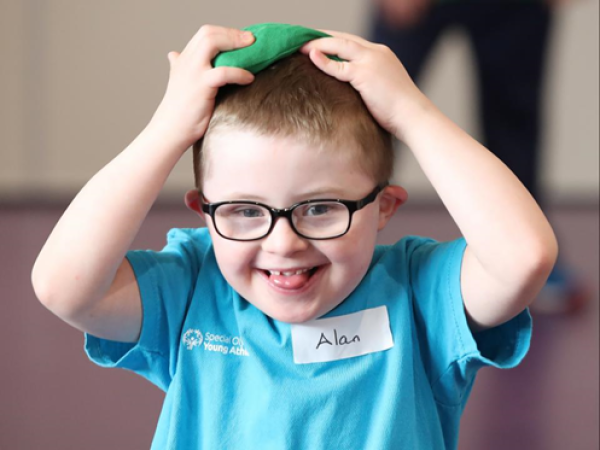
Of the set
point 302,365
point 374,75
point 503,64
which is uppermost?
point 503,64

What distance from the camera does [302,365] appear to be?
1119mm

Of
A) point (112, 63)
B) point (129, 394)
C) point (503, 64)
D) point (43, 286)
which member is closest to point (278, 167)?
point (43, 286)

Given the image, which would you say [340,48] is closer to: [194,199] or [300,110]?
[300,110]

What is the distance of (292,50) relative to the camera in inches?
42.1

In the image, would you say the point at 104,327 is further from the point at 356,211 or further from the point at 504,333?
the point at 504,333

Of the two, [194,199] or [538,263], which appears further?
[194,199]

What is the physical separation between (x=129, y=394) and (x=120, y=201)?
1242 millimetres

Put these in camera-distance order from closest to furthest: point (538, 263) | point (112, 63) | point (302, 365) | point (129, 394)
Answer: point (538, 263) → point (302, 365) → point (129, 394) → point (112, 63)

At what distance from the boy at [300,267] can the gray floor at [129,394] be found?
87cm

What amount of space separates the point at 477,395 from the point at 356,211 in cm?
128

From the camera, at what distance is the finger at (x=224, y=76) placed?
103 centimetres

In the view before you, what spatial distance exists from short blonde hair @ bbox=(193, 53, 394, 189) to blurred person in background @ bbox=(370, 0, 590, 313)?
5.06 feet

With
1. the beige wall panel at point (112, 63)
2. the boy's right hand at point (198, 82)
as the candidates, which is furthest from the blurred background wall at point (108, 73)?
the boy's right hand at point (198, 82)

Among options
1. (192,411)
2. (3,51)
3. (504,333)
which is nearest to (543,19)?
(504,333)
